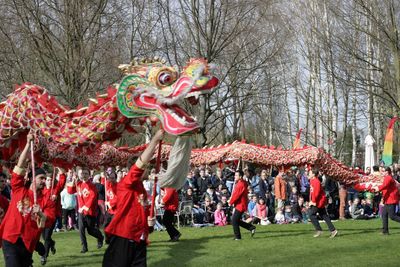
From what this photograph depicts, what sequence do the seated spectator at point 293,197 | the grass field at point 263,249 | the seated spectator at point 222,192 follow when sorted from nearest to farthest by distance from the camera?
the grass field at point 263,249
the seated spectator at point 222,192
the seated spectator at point 293,197

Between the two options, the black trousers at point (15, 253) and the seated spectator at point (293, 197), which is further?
the seated spectator at point (293, 197)

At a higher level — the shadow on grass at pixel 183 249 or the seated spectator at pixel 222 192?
the seated spectator at pixel 222 192

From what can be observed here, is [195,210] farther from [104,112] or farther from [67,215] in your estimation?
[104,112]

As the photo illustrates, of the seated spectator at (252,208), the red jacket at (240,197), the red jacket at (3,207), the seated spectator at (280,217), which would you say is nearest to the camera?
the red jacket at (3,207)

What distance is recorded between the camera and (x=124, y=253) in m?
7.95

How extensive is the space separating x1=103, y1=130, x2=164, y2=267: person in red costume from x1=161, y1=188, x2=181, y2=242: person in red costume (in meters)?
8.20

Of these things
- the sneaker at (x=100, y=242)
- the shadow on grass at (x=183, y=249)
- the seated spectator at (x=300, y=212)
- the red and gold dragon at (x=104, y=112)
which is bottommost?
the shadow on grass at (x=183, y=249)

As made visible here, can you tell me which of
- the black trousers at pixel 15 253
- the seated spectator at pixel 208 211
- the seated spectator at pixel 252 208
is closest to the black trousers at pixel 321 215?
the seated spectator at pixel 252 208

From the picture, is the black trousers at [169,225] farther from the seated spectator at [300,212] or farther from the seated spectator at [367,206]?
the seated spectator at [367,206]

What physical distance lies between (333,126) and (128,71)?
95.0ft

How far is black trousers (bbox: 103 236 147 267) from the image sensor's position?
26.0 ft

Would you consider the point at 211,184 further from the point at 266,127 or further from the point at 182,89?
the point at 266,127

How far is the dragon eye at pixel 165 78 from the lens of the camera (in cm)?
790

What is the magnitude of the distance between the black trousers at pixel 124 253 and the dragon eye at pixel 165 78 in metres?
1.95
